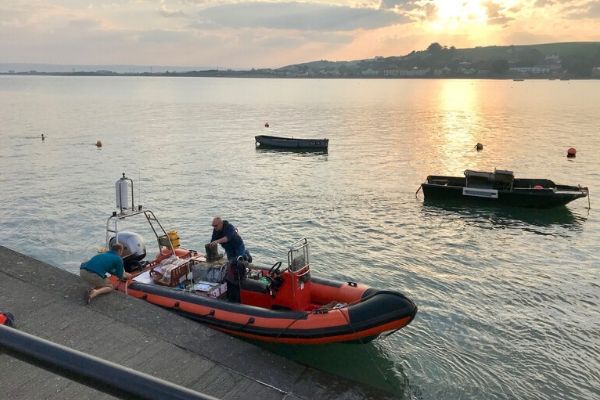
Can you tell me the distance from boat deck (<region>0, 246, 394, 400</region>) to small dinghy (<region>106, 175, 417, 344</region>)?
40.9 inches

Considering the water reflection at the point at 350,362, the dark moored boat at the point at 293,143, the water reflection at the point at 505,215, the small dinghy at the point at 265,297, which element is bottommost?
the water reflection at the point at 350,362

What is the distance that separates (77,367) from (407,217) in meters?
21.3

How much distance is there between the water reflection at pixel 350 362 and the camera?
392 inches

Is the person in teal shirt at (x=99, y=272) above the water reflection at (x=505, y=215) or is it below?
above

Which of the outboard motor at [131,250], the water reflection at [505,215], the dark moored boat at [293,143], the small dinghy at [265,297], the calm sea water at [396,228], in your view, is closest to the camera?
the small dinghy at [265,297]

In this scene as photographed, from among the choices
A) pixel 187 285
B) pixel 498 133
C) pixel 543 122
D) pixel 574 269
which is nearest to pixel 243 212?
pixel 187 285

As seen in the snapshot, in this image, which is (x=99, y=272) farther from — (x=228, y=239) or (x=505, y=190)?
(x=505, y=190)

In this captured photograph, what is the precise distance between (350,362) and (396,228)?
34.6 ft

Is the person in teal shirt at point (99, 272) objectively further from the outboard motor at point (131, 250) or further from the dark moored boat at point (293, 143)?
the dark moored boat at point (293, 143)

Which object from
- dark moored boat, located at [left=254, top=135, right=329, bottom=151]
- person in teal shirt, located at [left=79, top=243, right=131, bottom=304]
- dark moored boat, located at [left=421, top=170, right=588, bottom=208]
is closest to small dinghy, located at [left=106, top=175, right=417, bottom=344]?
person in teal shirt, located at [left=79, top=243, right=131, bottom=304]

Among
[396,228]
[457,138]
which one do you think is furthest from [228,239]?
[457,138]

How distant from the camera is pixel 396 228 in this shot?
20.2 meters

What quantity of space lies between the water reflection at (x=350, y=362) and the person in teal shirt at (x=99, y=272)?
3078mm

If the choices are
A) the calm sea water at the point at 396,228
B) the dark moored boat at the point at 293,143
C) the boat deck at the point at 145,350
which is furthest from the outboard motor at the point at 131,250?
the dark moored boat at the point at 293,143
